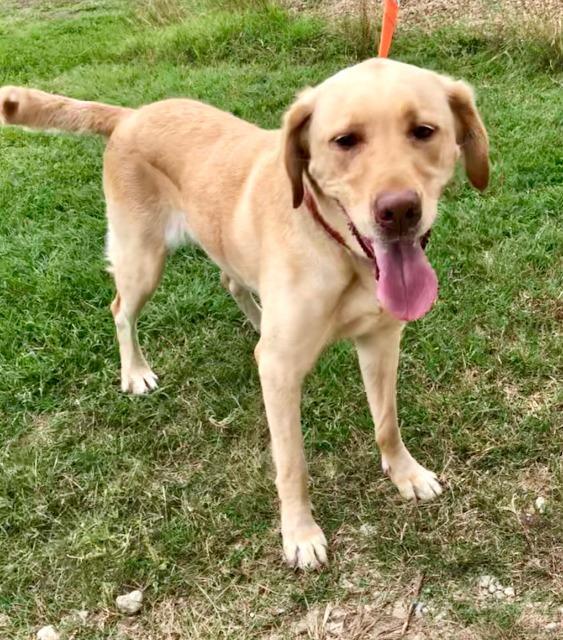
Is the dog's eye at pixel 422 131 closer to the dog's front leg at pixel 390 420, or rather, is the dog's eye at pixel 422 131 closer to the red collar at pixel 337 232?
the red collar at pixel 337 232

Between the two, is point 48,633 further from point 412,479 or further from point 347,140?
point 347,140

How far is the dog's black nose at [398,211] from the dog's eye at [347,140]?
23 centimetres

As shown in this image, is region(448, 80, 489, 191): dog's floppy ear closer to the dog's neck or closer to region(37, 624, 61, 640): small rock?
the dog's neck

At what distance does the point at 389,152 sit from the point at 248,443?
160 centimetres

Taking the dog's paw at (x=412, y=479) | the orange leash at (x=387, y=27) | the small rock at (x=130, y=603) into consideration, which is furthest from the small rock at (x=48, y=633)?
the orange leash at (x=387, y=27)

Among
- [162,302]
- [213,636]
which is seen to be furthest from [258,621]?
[162,302]

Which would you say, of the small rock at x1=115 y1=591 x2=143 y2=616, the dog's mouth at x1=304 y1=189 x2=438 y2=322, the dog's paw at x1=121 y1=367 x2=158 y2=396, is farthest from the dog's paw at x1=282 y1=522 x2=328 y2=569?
the dog's paw at x1=121 y1=367 x2=158 y2=396

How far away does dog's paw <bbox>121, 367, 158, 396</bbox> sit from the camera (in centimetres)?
355

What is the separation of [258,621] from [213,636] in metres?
0.16

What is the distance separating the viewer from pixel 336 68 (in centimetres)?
699

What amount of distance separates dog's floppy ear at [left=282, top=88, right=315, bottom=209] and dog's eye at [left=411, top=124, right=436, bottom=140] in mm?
360

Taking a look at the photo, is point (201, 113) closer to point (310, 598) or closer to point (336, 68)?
point (310, 598)

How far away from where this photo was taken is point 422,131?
217 cm

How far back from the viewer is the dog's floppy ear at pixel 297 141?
233 centimetres
